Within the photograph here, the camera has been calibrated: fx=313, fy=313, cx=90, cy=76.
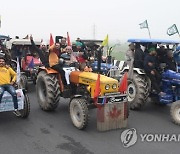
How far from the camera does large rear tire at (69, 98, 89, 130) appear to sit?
643 cm

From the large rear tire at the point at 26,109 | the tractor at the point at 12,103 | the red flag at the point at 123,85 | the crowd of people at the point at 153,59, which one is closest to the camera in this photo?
the red flag at the point at 123,85

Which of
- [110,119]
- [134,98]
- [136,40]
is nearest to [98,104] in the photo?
[110,119]

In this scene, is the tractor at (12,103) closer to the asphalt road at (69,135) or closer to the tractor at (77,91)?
the asphalt road at (69,135)

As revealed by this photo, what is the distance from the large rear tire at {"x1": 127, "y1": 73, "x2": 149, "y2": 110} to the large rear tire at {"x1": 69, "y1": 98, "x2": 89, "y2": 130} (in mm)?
1955

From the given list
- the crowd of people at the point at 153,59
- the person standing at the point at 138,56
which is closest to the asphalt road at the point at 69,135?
the crowd of people at the point at 153,59

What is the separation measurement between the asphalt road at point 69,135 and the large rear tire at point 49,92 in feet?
0.73

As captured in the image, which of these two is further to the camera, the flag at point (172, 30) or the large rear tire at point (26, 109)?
the flag at point (172, 30)

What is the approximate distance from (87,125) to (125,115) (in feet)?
2.77

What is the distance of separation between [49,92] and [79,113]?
1288 mm

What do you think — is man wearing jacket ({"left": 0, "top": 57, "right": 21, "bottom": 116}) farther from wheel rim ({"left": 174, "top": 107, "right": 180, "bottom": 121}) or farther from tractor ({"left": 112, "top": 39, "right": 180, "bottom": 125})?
wheel rim ({"left": 174, "top": 107, "right": 180, "bottom": 121})

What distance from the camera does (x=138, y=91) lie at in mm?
8047

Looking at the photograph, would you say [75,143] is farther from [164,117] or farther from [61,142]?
[164,117]

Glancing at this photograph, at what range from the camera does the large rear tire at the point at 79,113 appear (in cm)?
643

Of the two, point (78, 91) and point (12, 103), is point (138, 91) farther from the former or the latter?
point (12, 103)
